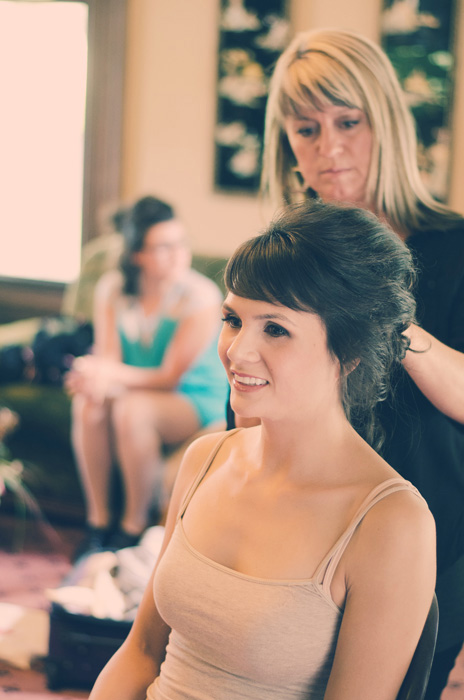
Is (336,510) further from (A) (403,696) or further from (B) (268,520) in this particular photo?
(A) (403,696)

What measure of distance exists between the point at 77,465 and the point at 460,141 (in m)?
2.38

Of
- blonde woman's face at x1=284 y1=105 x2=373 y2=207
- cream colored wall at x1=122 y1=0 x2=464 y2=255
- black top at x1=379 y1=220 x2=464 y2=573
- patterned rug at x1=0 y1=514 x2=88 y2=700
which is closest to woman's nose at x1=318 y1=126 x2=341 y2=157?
blonde woman's face at x1=284 y1=105 x2=373 y2=207

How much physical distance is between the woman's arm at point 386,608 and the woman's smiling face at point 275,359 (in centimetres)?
21

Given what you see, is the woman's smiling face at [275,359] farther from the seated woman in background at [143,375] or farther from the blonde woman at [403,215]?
the seated woman in background at [143,375]

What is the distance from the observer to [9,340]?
149 inches

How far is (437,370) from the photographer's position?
4.09 ft

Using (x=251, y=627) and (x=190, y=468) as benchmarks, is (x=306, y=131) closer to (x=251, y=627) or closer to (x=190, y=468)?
(x=190, y=468)

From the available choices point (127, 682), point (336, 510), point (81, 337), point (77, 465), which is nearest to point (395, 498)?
point (336, 510)

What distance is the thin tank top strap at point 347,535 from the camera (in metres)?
1.05

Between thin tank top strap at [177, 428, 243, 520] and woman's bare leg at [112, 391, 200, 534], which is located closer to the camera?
thin tank top strap at [177, 428, 243, 520]

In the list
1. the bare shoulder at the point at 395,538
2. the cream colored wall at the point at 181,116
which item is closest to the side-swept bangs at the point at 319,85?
the bare shoulder at the point at 395,538

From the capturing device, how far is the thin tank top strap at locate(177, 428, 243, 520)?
4.16ft

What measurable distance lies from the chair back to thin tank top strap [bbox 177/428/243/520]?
416 mm

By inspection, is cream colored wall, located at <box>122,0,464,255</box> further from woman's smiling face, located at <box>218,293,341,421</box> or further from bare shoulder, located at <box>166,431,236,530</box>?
woman's smiling face, located at <box>218,293,341,421</box>
